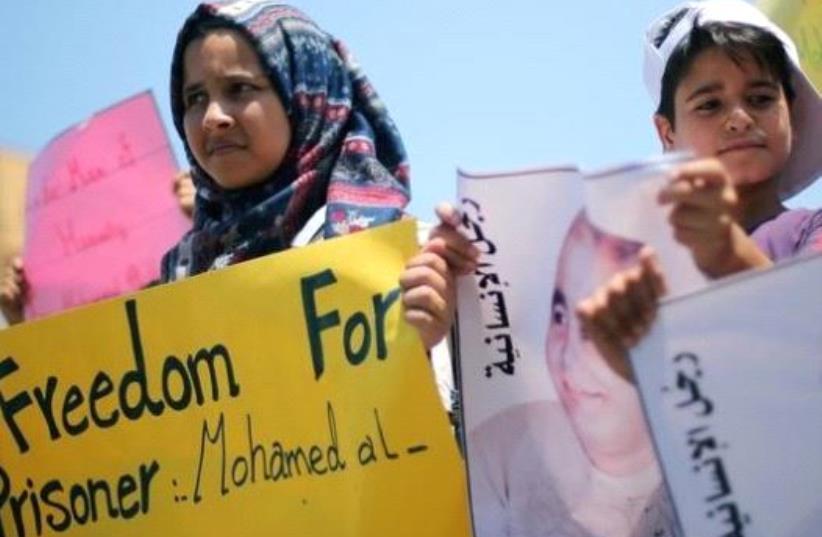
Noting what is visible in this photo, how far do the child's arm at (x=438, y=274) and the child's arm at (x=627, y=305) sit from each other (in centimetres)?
29

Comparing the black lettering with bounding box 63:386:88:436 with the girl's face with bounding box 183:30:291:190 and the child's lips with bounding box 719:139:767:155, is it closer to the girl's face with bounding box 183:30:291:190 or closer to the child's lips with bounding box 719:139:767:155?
the girl's face with bounding box 183:30:291:190

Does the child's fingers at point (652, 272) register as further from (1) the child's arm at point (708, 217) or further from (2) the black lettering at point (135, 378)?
(2) the black lettering at point (135, 378)

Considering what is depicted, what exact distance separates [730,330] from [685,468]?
0.16m

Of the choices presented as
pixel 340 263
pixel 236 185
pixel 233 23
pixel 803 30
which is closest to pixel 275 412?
pixel 340 263

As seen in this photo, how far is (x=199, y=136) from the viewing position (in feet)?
8.66

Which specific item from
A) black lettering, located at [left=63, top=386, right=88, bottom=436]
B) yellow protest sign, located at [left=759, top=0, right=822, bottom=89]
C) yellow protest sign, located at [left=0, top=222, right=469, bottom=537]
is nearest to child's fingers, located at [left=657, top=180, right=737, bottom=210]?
yellow protest sign, located at [left=0, top=222, right=469, bottom=537]

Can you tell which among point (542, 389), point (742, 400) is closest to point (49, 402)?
point (542, 389)

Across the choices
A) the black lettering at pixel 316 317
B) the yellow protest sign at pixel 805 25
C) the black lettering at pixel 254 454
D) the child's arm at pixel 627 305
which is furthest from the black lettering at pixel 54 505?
the yellow protest sign at pixel 805 25

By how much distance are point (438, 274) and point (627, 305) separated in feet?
1.22

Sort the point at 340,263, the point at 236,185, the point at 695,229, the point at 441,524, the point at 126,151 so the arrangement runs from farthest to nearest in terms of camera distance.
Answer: the point at 126,151
the point at 236,185
the point at 340,263
the point at 441,524
the point at 695,229

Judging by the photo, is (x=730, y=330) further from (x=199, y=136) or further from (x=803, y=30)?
(x=803, y=30)

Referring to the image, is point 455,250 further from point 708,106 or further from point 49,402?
point 49,402

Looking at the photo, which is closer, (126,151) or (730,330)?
(730,330)

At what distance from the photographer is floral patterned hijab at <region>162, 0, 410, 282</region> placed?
258cm
